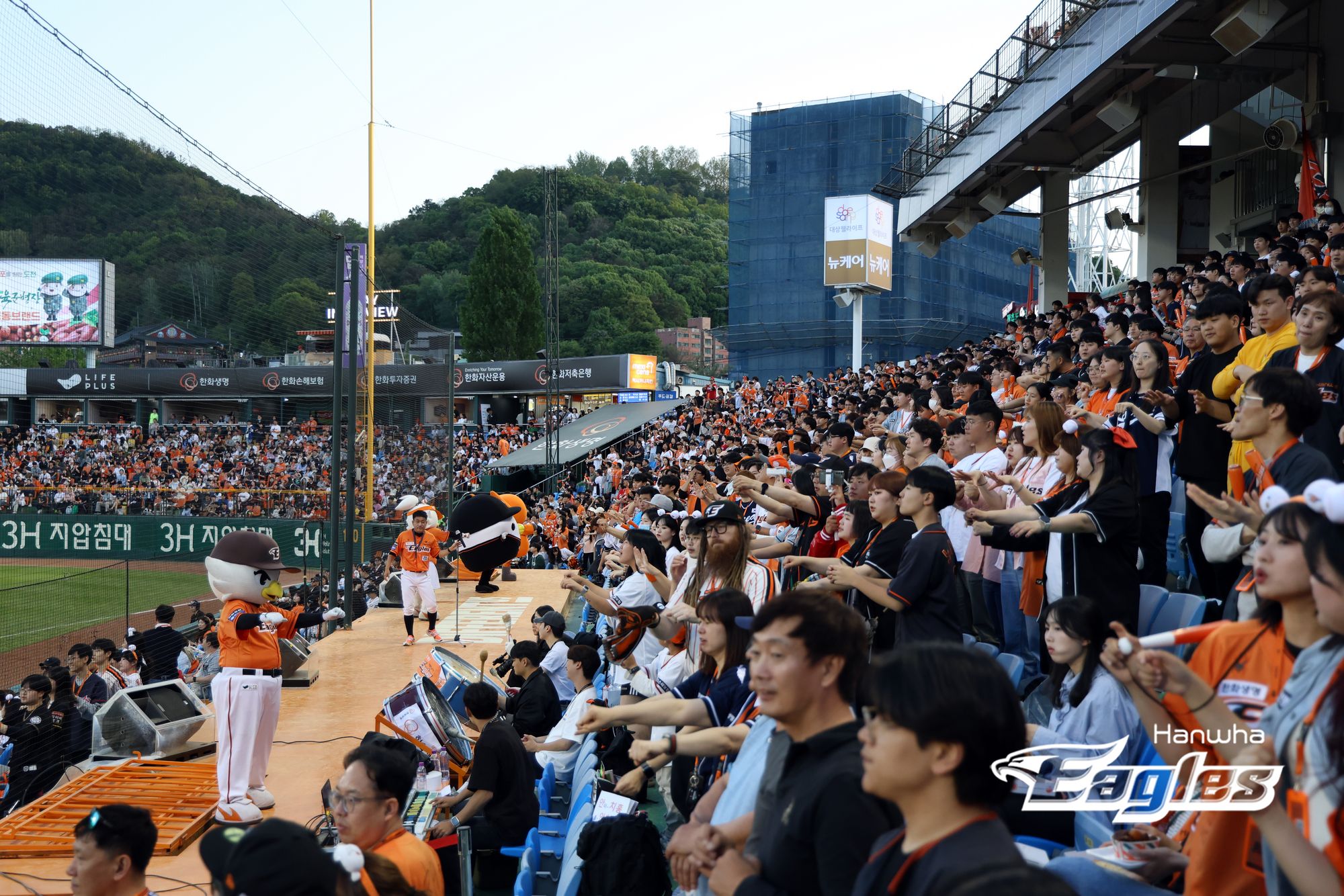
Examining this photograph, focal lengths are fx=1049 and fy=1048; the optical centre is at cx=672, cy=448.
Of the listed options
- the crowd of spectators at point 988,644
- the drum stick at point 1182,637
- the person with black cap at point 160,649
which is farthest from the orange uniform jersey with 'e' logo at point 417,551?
the drum stick at point 1182,637

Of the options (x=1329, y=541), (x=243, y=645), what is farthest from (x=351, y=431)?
(x=1329, y=541)

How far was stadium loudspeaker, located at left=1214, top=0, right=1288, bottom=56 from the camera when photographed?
36.0 ft

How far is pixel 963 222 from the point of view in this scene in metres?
22.2

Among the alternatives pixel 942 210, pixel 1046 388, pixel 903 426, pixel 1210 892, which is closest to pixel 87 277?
pixel 942 210

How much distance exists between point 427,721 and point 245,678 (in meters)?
1.31

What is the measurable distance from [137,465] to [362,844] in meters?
33.2

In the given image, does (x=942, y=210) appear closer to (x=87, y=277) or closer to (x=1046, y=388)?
(x=1046, y=388)

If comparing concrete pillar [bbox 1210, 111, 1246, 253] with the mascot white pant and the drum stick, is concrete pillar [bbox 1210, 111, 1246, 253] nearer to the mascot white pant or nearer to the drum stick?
the mascot white pant

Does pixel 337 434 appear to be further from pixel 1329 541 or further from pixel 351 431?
pixel 1329 541

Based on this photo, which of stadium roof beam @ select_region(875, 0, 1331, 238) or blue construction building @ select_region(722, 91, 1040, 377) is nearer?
stadium roof beam @ select_region(875, 0, 1331, 238)

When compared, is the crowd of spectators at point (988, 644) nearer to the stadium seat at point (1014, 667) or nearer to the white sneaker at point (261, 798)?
the stadium seat at point (1014, 667)

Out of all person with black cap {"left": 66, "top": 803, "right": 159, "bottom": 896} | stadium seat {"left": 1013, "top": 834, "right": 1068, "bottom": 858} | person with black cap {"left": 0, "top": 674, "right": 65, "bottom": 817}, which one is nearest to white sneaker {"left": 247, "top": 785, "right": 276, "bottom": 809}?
person with black cap {"left": 0, "top": 674, "right": 65, "bottom": 817}

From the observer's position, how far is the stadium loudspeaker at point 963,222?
72.3 feet

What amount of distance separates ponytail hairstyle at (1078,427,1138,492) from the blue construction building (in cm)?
4978
